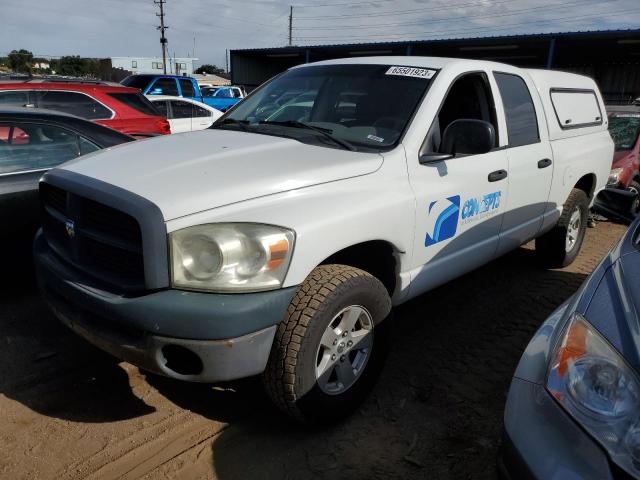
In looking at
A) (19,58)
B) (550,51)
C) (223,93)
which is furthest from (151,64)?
(550,51)

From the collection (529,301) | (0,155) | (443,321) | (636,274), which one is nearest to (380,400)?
(443,321)

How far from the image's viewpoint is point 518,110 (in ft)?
13.3

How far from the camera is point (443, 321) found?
408 centimetres

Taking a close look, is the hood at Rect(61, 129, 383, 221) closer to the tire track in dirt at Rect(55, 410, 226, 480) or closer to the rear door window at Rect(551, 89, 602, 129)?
the tire track in dirt at Rect(55, 410, 226, 480)

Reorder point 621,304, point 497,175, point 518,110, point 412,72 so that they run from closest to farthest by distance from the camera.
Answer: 1. point 621,304
2. point 412,72
3. point 497,175
4. point 518,110

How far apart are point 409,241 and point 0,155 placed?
3073mm

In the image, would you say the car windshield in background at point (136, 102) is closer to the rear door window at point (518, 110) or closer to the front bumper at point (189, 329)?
the rear door window at point (518, 110)

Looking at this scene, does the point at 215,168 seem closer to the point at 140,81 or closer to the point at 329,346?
the point at 329,346

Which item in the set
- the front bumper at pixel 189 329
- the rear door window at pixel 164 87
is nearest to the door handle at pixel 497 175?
the front bumper at pixel 189 329

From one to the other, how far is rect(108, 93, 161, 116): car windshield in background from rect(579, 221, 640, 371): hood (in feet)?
24.9

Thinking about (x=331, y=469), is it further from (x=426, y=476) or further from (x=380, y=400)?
(x=380, y=400)

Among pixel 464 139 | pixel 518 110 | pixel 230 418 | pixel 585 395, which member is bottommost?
pixel 230 418

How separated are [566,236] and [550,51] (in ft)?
69.1

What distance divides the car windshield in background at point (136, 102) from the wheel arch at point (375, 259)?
20.7 ft
